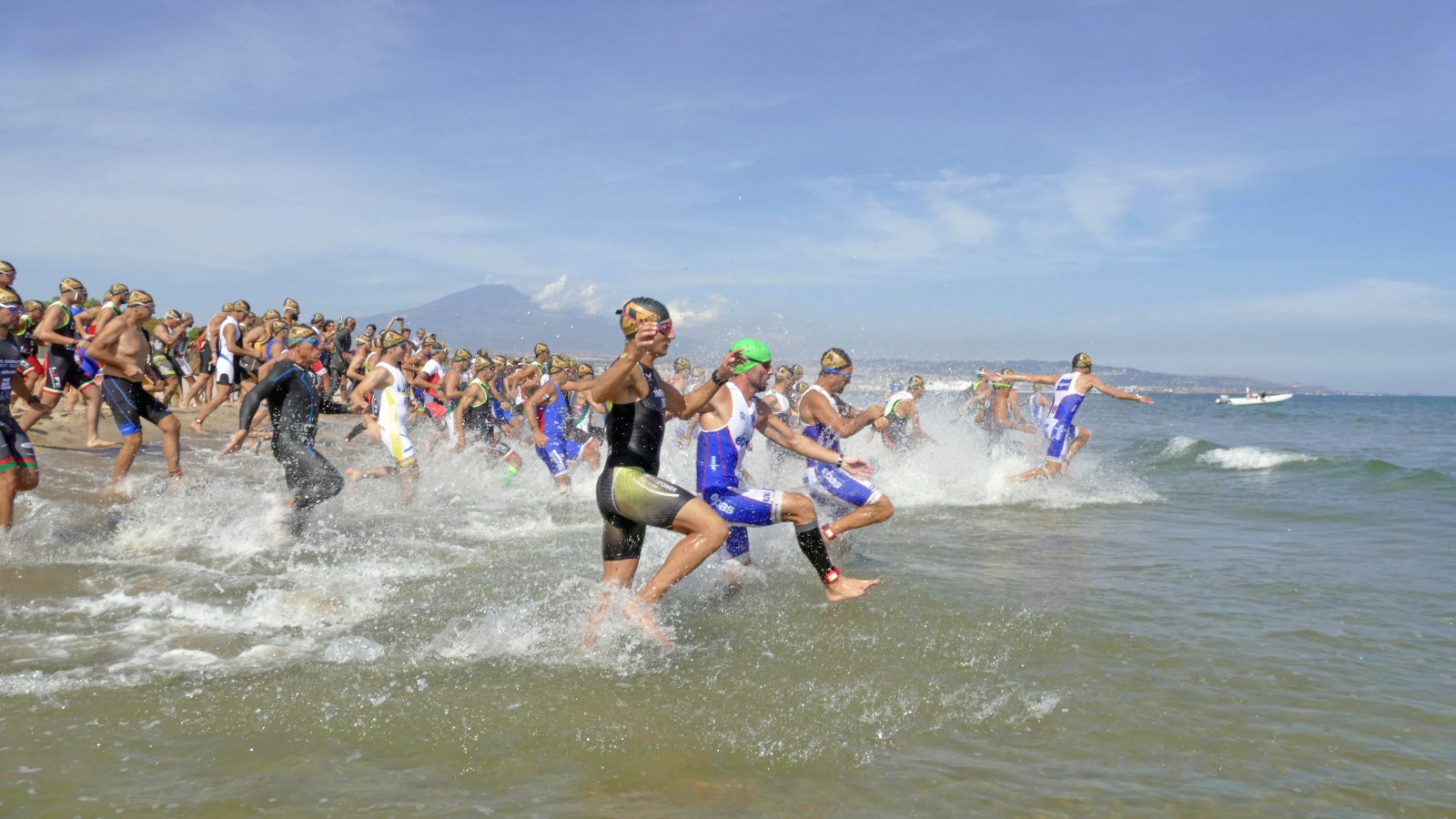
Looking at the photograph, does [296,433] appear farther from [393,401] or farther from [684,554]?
[684,554]

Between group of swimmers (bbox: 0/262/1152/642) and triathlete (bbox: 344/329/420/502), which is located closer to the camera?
group of swimmers (bbox: 0/262/1152/642)

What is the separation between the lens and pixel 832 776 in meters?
3.60

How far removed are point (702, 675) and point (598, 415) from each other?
35.8 ft

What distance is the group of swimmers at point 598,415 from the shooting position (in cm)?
512

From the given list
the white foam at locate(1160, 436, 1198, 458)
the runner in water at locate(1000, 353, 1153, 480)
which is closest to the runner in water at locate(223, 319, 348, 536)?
the runner in water at locate(1000, 353, 1153, 480)

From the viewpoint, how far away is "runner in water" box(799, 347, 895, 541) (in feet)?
22.5

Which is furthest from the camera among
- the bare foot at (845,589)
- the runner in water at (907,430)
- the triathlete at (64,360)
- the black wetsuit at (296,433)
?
the runner in water at (907,430)

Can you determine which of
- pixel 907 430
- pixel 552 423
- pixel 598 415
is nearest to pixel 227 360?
pixel 598 415

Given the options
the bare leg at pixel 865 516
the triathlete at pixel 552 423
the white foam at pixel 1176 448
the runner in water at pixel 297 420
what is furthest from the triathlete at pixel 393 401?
the white foam at pixel 1176 448

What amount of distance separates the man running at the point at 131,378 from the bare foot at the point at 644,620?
5898mm

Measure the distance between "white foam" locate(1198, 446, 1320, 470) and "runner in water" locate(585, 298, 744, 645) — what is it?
1744 centimetres

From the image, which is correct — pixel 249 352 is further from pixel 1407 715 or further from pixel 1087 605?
pixel 1407 715

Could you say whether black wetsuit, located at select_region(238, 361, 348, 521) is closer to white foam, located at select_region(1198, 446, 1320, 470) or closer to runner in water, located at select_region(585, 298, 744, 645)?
runner in water, located at select_region(585, 298, 744, 645)

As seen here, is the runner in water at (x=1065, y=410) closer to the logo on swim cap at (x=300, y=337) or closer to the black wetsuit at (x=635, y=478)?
the black wetsuit at (x=635, y=478)
